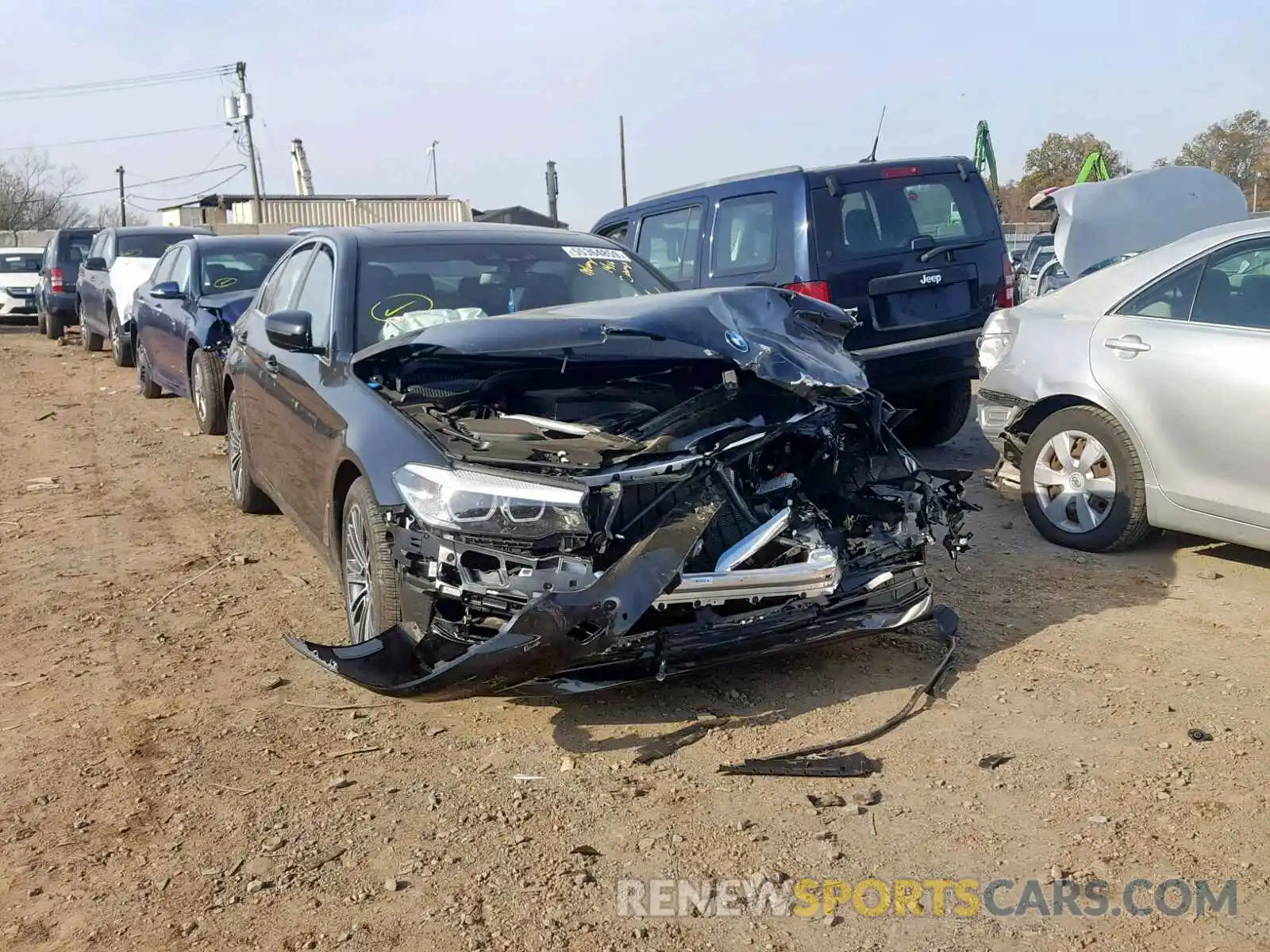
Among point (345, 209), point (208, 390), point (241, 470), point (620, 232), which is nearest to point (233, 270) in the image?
point (208, 390)

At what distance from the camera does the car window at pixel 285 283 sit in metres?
5.95

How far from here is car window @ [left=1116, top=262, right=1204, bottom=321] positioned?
5.47 meters

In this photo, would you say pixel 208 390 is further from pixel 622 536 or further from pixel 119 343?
pixel 622 536

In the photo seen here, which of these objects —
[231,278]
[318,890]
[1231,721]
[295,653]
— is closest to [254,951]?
[318,890]

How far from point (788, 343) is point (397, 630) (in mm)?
1801

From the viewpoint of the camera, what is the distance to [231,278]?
34.0 feet

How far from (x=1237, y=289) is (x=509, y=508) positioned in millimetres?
3618

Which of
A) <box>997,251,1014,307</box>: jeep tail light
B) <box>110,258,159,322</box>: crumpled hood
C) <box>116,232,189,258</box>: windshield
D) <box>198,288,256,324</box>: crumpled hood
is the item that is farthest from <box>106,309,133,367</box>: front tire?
<box>997,251,1014,307</box>: jeep tail light

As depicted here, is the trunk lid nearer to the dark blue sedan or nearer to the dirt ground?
the dirt ground

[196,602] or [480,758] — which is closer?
[480,758]

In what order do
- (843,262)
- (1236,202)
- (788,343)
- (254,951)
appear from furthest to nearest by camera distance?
(1236,202), (843,262), (788,343), (254,951)

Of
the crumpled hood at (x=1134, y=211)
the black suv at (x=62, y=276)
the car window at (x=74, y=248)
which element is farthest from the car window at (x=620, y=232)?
the car window at (x=74, y=248)

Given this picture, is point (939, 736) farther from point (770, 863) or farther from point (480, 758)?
point (480, 758)

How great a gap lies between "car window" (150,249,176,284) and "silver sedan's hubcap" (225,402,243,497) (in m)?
4.80
